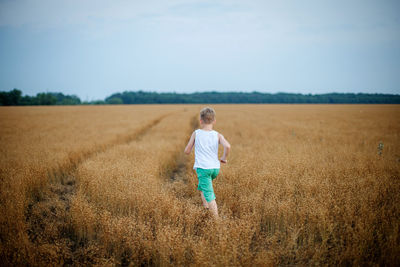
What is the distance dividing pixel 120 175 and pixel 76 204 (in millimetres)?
1512

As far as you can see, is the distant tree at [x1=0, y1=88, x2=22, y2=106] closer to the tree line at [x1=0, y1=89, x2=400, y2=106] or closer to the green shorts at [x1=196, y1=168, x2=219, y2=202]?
the tree line at [x1=0, y1=89, x2=400, y2=106]

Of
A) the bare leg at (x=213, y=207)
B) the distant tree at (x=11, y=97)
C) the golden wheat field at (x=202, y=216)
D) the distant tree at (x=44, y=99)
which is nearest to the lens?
the golden wheat field at (x=202, y=216)

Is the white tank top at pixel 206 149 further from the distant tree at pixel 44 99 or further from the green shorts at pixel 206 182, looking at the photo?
the distant tree at pixel 44 99

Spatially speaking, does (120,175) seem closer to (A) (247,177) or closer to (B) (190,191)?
(B) (190,191)

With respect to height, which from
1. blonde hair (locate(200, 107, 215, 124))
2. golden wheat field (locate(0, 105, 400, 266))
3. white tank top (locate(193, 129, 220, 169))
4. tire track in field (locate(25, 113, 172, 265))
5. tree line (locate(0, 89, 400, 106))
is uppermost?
tree line (locate(0, 89, 400, 106))

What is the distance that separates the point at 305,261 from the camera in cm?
239

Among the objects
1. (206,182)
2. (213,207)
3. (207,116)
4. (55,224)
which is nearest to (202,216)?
(213,207)

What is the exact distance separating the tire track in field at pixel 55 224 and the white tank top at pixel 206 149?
6.51ft

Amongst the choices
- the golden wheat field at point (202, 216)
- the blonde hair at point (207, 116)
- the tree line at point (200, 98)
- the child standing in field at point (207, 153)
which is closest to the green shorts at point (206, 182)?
the child standing in field at point (207, 153)

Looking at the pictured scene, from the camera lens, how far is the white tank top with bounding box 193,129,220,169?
312 centimetres

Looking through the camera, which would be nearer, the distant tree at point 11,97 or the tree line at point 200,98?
the distant tree at point 11,97

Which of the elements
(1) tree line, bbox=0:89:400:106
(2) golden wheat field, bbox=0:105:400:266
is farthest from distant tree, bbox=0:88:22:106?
(2) golden wheat field, bbox=0:105:400:266

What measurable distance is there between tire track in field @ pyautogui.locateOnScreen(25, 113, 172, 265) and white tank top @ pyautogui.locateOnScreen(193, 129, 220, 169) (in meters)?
1.98

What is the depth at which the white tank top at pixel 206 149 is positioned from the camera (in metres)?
3.12
